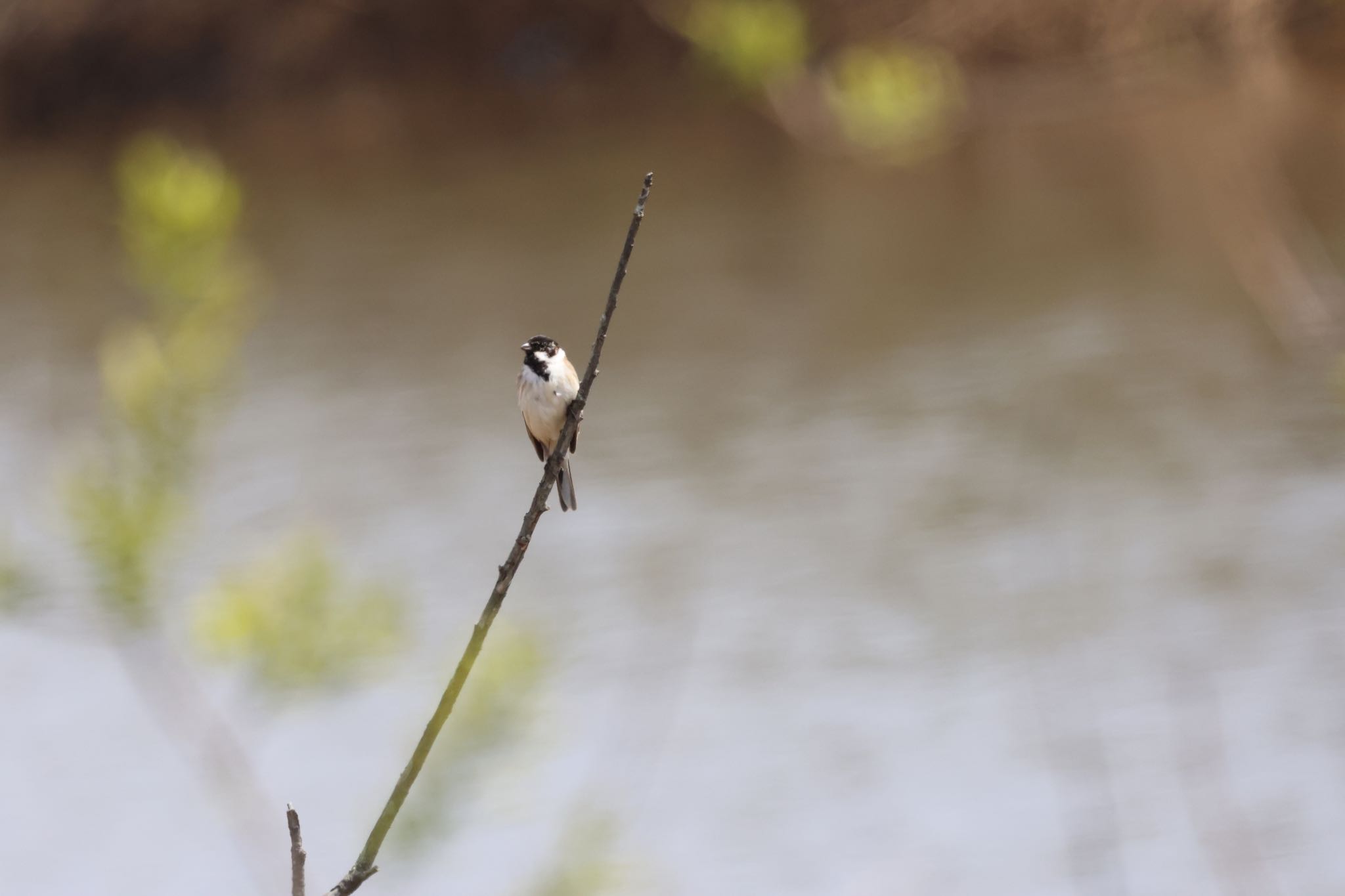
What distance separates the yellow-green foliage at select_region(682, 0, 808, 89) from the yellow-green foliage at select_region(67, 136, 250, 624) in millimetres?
1373

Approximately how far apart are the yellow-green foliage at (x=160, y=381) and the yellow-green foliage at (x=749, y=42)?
137cm

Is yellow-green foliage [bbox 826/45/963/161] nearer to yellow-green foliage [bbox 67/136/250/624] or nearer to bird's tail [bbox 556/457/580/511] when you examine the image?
bird's tail [bbox 556/457/580/511]

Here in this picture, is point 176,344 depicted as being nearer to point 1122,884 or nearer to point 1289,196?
point 1122,884

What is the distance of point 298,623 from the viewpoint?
4.76m

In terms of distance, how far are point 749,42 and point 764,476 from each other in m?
7.88

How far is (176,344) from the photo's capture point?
4891 mm

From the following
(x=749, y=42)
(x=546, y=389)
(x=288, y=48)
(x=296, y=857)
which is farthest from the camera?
(x=288, y=48)

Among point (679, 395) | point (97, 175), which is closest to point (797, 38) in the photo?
point (679, 395)

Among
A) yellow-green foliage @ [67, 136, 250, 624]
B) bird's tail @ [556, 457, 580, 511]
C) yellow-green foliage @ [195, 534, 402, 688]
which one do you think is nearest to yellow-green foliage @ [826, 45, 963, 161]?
bird's tail @ [556, 457, 580, 511]

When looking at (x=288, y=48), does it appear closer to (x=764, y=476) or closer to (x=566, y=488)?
(x=764, y=476)

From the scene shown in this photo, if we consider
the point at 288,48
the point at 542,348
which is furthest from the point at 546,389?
the point at 288,48

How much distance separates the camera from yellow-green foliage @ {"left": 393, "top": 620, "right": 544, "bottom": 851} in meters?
5.04

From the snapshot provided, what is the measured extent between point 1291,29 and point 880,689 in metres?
9.17

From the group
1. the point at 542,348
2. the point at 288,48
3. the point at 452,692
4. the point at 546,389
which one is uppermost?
the point at 288,48
